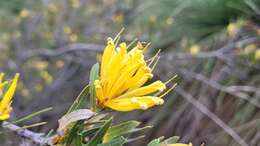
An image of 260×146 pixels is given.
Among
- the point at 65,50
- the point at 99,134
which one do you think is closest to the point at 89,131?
the point at 99,134

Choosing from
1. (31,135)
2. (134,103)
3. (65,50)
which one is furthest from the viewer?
(65,50)

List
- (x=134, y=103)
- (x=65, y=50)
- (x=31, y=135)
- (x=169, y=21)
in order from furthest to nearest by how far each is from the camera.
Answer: (x=169, y=21), (x=65, y=50), (x=31, y=135), (x=134, y=103)

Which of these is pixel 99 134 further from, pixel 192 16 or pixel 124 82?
pixel 192 16

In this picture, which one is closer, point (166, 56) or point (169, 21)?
point (166, 56)

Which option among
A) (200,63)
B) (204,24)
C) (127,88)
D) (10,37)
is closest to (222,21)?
(204,24)

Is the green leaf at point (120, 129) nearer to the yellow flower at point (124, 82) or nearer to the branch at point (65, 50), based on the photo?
the yellow flower at point (124, 82)

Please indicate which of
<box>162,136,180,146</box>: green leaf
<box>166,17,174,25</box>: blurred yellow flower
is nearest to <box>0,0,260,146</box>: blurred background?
<box>166,17,174,25</box>: blurred yellow flower

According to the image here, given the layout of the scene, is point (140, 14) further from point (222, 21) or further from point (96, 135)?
point (96, 135)

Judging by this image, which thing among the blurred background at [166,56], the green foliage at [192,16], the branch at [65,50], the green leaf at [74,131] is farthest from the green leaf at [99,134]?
the green foliage at [192,16]
